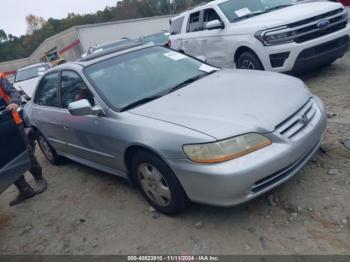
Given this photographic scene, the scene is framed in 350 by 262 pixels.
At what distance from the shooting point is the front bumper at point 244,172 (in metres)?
2.84

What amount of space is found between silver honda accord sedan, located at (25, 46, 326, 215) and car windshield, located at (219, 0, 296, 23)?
298 cm

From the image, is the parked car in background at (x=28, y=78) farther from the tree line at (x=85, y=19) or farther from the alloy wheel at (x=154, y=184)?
the tree line at (x=85, y=19)

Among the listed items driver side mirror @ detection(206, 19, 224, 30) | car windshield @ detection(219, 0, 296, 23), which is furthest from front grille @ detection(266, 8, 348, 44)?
driver side mirror @ detection(206, 19, 224, 30)

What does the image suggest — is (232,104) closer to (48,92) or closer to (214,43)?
(48,92)

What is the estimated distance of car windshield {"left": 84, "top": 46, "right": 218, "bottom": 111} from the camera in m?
3.82

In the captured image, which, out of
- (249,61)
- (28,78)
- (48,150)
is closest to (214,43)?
(249,61)

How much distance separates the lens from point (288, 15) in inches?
246

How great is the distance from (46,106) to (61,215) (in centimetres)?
166

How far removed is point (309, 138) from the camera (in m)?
3.22

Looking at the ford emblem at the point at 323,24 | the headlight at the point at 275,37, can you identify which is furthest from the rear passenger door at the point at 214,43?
the ford emblem at the point at 323,24

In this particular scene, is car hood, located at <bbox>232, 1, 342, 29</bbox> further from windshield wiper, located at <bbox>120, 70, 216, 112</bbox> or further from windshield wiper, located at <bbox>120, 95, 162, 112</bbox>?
windshield wiper, located at <bbox>120, 95, 162, 112</bbox>

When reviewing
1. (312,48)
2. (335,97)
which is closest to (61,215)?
(335,97)

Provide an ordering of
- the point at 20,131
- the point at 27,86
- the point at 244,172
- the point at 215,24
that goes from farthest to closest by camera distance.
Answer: the point at 27,86 → the point at 215,24 → the point at 20,131 → the point at 244,172

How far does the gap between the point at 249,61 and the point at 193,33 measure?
2062 mm
